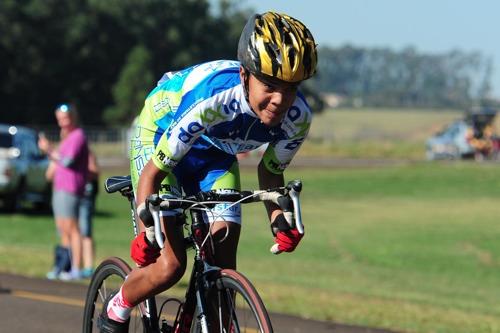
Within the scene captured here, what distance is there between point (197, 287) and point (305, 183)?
3431 centimetres

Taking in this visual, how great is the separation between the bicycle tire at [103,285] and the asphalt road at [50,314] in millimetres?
2252

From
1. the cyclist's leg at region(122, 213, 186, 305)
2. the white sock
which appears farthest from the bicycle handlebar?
the white sock

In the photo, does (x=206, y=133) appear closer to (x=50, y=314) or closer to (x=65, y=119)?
(x=50, y=314)

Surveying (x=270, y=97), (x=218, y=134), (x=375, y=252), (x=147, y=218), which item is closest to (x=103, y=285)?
(x=218, y=134)

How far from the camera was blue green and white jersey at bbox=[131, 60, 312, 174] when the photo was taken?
551cm

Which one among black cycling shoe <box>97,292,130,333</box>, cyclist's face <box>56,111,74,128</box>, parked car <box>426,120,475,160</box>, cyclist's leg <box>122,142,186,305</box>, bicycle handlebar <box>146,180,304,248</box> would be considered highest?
parked car <box>426,120,475,160</box>

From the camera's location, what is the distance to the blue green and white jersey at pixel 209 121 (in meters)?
5.51

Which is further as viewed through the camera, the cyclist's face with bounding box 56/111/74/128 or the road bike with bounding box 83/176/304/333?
the cyclist's face with bounding box 56/111/74/128

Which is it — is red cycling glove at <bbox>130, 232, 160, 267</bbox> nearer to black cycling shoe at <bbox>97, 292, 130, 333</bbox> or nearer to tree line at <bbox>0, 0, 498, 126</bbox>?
black cycling shoe at <bbox>97, 292, 130, 333</bbox>

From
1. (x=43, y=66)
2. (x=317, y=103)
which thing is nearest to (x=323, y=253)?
(x=43, y=66)

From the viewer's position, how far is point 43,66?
85.8m

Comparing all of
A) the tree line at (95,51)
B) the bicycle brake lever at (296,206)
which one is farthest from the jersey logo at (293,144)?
the tree line at (95,51)

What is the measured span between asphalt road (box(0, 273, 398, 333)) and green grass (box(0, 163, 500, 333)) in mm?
548

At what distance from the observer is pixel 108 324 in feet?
20.1
